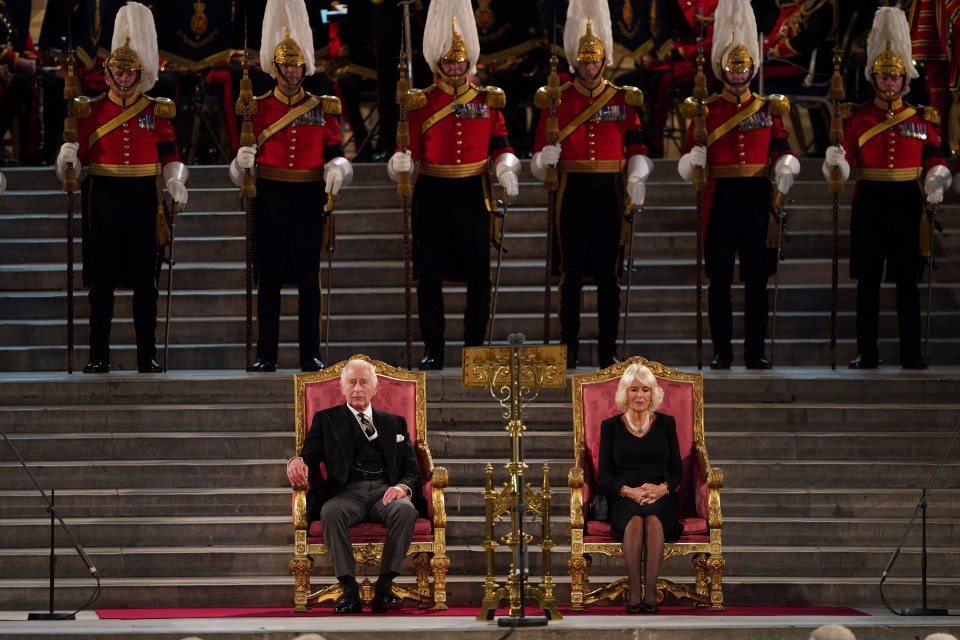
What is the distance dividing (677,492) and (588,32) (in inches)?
123

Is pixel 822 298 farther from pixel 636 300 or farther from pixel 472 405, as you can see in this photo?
pixel 472 405

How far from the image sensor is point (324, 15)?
47.4 feet

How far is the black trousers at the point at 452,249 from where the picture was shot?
38.2 ft

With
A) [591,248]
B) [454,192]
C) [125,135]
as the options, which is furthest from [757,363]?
[125,135]

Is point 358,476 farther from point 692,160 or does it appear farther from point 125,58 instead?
point 125,58

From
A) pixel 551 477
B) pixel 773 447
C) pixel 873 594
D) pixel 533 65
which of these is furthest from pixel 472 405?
pixel 533 65

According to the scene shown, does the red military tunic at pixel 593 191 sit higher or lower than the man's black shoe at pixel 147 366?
higher

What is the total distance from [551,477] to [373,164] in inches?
150

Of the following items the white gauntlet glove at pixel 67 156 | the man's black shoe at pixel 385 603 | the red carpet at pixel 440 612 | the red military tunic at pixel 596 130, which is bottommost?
the red carpet at pixel 440 612

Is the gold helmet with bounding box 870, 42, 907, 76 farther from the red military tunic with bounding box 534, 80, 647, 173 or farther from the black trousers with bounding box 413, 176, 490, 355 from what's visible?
the black trousers with bounding box 413, 176, 490, 355

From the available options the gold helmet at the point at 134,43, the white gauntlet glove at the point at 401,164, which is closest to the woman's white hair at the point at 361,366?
the white gauntlet glove at the point at 401,164

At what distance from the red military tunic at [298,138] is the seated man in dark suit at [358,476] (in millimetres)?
2116

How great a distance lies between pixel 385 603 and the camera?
31.0 feet

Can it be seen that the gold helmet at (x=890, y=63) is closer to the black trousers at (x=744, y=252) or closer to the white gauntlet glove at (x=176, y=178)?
the black trousers at (x=744, y=252)
